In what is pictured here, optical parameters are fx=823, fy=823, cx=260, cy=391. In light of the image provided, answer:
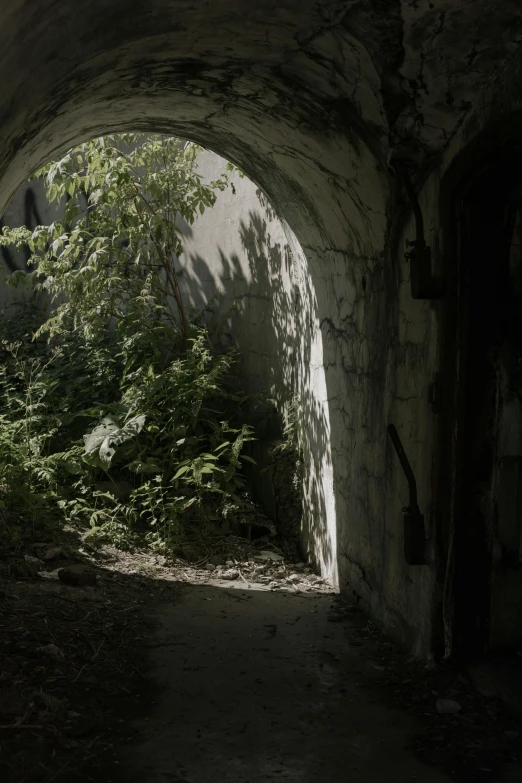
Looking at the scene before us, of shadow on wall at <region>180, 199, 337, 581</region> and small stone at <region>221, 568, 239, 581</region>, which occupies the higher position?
shadow on wall at <region>180, 199, 337, 581</region>

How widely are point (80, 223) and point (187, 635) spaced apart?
414 cm

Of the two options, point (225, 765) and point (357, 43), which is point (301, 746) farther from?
point (357, 43)

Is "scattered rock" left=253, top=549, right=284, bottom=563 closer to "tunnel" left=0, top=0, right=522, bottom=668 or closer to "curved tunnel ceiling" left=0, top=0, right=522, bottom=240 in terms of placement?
"tunnel" left=0, top=0, right=522, bottom=668

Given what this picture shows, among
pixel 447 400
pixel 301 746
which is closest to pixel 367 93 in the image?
pixel 447 400

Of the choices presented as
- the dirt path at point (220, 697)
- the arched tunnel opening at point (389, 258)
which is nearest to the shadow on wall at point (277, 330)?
the arched tunnel opening at point (389, 258)

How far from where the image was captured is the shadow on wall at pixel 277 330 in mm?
4984

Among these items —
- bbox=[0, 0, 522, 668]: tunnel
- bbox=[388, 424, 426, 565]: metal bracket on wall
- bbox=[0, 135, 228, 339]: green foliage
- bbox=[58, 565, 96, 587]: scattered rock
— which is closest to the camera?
bbox=[0, 0, 522, 668]: tunnel

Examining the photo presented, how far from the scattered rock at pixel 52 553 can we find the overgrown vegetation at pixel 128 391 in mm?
304

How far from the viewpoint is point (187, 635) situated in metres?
3.86

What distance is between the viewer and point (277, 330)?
5.99m

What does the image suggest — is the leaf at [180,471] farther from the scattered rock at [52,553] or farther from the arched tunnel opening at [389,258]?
the arched tunnel opening at [389,258]

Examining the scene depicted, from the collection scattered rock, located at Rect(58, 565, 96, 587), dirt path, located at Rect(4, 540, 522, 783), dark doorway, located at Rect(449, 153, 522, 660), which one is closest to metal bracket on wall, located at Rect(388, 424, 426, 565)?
dark doorway, located at Rect(449, 153, 522, 660)

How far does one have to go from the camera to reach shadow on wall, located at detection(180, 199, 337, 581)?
4.98 metres

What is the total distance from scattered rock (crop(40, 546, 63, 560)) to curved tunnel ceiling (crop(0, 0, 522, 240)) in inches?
88.2
